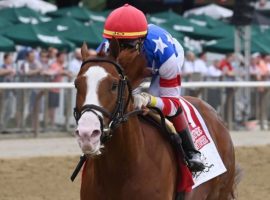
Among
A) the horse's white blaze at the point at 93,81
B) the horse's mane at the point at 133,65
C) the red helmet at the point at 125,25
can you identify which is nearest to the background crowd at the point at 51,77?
the red helmet at the point at 125,25

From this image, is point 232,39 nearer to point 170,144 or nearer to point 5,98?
point 5,98

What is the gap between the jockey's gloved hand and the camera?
517 centimetres

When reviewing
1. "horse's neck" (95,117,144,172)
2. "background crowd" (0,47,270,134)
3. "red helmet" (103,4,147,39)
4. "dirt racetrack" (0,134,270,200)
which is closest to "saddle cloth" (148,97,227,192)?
"horse's neck" (95,117,144,172)

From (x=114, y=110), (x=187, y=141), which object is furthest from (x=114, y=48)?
(x=187, y=141)

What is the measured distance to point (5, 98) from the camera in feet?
42.4

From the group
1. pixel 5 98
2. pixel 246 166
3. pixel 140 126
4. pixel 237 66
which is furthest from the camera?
pixel 237 66

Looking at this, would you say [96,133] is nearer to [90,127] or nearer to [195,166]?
[90,127]

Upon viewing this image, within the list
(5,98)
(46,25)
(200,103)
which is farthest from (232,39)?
(200,103)

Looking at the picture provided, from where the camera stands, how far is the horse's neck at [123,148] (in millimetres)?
5125

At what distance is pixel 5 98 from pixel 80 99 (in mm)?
8453

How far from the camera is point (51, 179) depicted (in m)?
9.91

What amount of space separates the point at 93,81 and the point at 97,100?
0.11m

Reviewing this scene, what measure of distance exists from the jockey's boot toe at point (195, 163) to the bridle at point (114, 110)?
3.41ft

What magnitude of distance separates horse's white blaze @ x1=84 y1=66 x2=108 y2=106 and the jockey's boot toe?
1.42 metres
